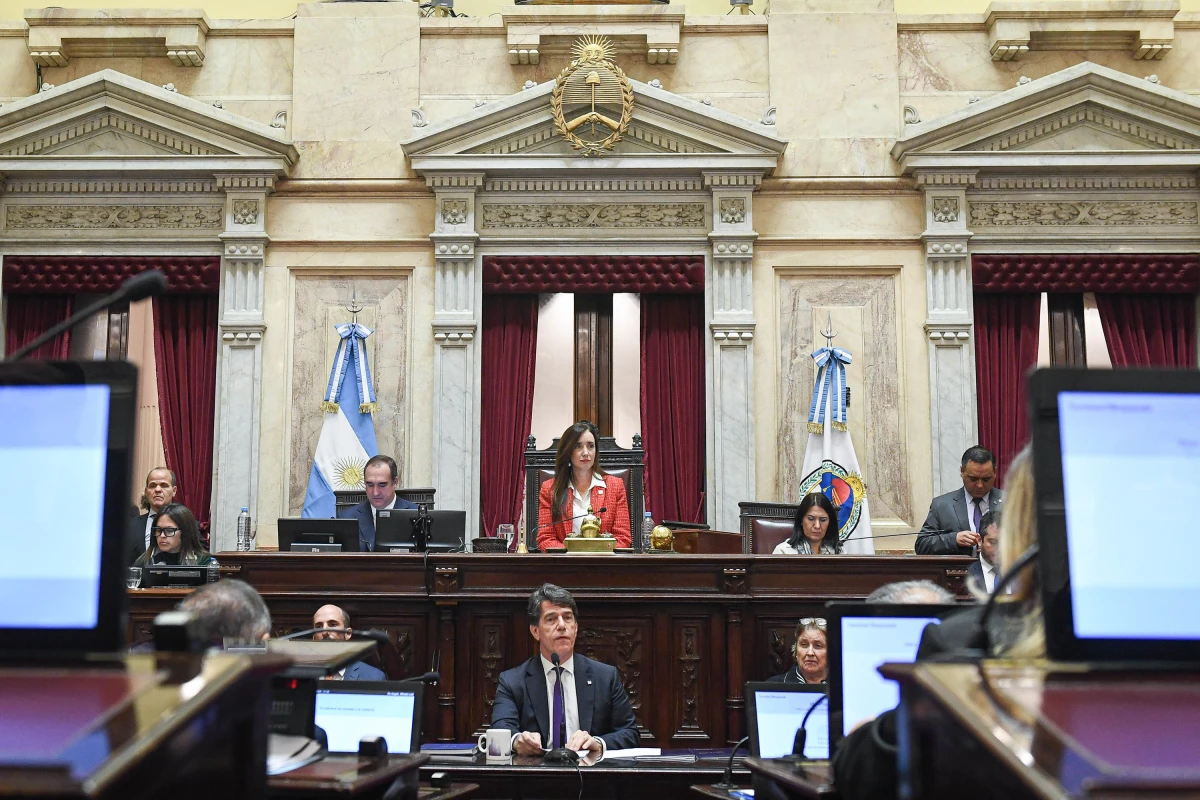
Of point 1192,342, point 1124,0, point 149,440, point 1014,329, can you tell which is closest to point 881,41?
point 1124,0

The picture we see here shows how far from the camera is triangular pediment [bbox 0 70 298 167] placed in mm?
9203

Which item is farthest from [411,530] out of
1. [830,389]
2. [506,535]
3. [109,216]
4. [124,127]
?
[124,127]

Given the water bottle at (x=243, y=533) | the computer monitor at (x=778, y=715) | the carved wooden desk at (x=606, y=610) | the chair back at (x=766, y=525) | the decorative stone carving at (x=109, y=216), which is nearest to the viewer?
the computer monitor at (x=778, y=715)

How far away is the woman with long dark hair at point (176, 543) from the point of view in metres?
6.89

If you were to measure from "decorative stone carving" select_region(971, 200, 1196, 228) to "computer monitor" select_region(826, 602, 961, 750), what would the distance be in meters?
7.01

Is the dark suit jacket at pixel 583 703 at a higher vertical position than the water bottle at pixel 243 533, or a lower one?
lower

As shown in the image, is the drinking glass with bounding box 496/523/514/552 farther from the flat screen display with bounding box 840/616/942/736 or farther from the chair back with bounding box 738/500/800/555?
the flat screen display with bounding box 840/616/942/736

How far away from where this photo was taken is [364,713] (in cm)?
390

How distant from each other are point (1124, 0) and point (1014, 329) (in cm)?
264

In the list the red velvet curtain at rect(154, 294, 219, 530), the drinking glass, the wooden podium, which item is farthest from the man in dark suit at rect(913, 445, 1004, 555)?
the wooden podium

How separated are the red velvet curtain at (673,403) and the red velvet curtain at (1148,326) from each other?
315 cm

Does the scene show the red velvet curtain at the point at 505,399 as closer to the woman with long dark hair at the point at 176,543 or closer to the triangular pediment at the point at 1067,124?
the woman with long dark hair at the point at 176,543

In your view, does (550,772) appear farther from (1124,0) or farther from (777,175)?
(1124,0)

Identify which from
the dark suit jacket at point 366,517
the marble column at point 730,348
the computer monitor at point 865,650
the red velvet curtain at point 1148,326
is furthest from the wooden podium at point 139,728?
the red velvet curtain at point 1148,326
